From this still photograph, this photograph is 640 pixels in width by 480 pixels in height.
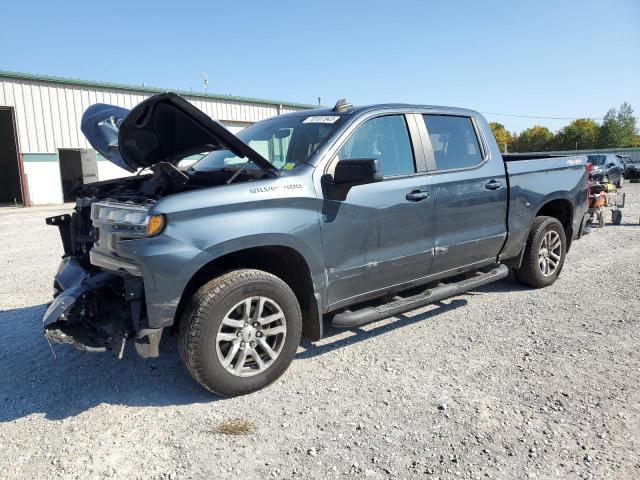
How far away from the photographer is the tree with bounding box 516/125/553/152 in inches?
3627

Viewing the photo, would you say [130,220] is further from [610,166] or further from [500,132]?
[500,132]

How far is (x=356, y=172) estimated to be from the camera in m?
3.39

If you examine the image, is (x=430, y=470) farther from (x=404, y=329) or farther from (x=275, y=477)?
(x=404, y=329)

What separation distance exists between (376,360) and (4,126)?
2488cm

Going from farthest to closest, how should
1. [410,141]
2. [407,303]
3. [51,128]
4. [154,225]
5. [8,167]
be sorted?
[8,167]
[51,128]
[410,141]
[407,303]
[154,225]

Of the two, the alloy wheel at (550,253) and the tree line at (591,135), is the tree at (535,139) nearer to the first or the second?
the tree line at (591,135)

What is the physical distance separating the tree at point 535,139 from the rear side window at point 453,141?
96.1 m

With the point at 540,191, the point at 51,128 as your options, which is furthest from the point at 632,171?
the point at 51,128

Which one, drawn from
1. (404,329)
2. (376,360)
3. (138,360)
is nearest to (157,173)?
(138,360)

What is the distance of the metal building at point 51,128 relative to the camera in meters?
18.8

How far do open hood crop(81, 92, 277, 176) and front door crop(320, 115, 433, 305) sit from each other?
0.68m

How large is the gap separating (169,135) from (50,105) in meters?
19.2

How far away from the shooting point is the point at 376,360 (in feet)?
12.6

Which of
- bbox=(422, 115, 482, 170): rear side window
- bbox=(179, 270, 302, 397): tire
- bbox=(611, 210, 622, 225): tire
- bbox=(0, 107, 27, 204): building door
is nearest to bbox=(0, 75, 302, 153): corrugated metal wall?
bbox=(0, 107, 27, 204): building door
